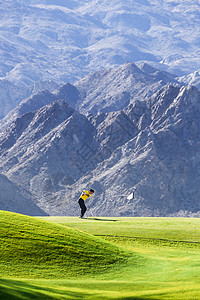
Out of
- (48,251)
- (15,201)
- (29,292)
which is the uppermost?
(15,201)

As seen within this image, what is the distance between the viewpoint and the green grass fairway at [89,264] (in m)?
16.5

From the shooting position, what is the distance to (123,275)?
21.8m

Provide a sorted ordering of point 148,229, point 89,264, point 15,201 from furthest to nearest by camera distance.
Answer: point 15,201 → point 148,229 → point 89,264

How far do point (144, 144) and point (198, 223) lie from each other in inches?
6322

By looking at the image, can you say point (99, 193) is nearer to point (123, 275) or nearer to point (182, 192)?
point (182, 192)

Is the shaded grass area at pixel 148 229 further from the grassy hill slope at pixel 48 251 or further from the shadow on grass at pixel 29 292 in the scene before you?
the shadow on grass at pixel 29 292

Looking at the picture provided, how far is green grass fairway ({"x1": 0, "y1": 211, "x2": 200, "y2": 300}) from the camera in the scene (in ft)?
54.3

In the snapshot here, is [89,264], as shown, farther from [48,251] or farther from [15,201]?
[15,201]

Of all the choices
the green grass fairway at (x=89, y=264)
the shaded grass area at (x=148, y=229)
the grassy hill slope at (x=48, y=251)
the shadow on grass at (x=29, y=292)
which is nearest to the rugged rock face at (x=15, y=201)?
the shaded grass area at (x=148, y=229)

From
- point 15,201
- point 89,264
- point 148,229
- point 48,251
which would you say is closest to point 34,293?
point 48,251

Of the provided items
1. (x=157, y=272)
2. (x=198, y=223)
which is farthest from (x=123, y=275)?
(x=198, y=223)

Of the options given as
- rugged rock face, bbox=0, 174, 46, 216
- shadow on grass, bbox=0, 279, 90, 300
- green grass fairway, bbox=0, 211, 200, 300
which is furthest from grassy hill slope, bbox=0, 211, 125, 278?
rugged rock face, bbox=0, 174, 46, 216

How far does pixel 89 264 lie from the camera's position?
2291 centimetres

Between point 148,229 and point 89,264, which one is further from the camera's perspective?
point 148,229
